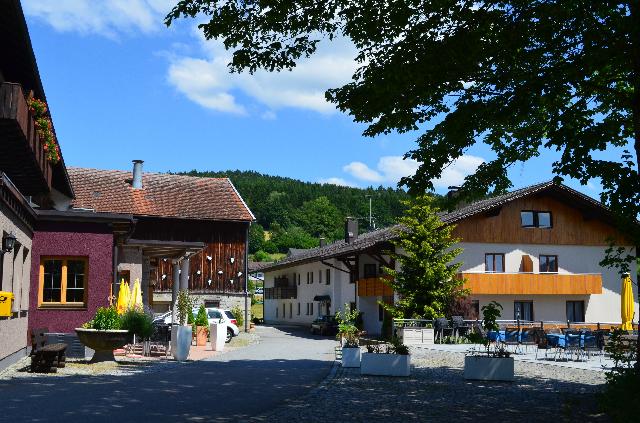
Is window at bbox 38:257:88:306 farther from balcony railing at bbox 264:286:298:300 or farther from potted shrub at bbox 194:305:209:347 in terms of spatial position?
balcony railing at bbox 264:286:298:300

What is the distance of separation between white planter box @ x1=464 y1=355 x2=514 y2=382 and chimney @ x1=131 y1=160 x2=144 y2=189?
3582cm

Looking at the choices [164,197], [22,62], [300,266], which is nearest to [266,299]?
[300,266]

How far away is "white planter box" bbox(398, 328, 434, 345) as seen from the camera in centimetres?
2895

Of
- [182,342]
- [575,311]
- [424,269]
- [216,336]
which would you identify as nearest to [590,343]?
[424,269]

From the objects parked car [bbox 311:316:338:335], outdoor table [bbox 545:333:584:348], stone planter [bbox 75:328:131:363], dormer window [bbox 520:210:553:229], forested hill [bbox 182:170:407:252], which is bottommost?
parked car [bbox 311:316:338:335]

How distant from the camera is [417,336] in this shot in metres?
29.1

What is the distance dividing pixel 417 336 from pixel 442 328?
1133mm

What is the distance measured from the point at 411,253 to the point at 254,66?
20293mm

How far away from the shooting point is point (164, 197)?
47000mm

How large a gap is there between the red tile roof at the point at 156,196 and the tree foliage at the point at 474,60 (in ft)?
112

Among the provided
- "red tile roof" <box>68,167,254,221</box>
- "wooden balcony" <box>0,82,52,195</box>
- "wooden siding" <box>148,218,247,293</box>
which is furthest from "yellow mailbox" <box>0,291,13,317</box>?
"wooden siding" <box>148,218,247,293</box>

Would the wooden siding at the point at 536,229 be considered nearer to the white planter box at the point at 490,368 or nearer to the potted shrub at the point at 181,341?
the potted shrub at the point at 181,341

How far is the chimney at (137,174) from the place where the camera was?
47406 mm

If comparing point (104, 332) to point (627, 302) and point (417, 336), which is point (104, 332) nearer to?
point (417, 336)
